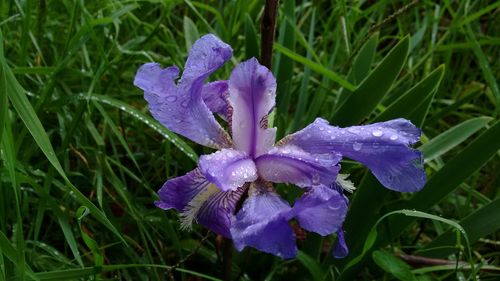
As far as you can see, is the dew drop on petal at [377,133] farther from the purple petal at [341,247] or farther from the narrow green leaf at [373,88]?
the narrow green leaf at [373,88]

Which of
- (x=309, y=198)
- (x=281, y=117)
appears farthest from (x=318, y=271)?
(x=309, y=198)

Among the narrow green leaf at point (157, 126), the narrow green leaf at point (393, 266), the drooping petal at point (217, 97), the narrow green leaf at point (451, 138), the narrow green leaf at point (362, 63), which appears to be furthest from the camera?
the narrow green leaf at point (362, 63)

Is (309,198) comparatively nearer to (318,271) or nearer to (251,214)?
(251,214)

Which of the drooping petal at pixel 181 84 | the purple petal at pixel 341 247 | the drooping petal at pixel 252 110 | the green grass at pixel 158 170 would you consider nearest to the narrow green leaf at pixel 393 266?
the green grass at pixel 158 170

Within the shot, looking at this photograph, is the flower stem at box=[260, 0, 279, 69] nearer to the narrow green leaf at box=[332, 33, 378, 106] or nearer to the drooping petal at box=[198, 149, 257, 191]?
the drooping petal at box=[198, 149, 257, 191]

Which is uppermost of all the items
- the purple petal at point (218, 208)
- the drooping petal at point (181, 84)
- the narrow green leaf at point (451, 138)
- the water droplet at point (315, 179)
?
the drooping petal at point (181, 84)

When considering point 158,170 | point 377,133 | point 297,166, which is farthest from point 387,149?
point 158,170

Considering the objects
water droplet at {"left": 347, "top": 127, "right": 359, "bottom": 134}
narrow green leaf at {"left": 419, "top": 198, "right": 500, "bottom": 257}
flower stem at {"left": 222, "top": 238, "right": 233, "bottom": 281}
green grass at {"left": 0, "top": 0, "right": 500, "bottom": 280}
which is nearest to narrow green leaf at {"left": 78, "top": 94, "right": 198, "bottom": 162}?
green grass at {"left": 0, "top": 0, "right": 500, "bottom": 280}
